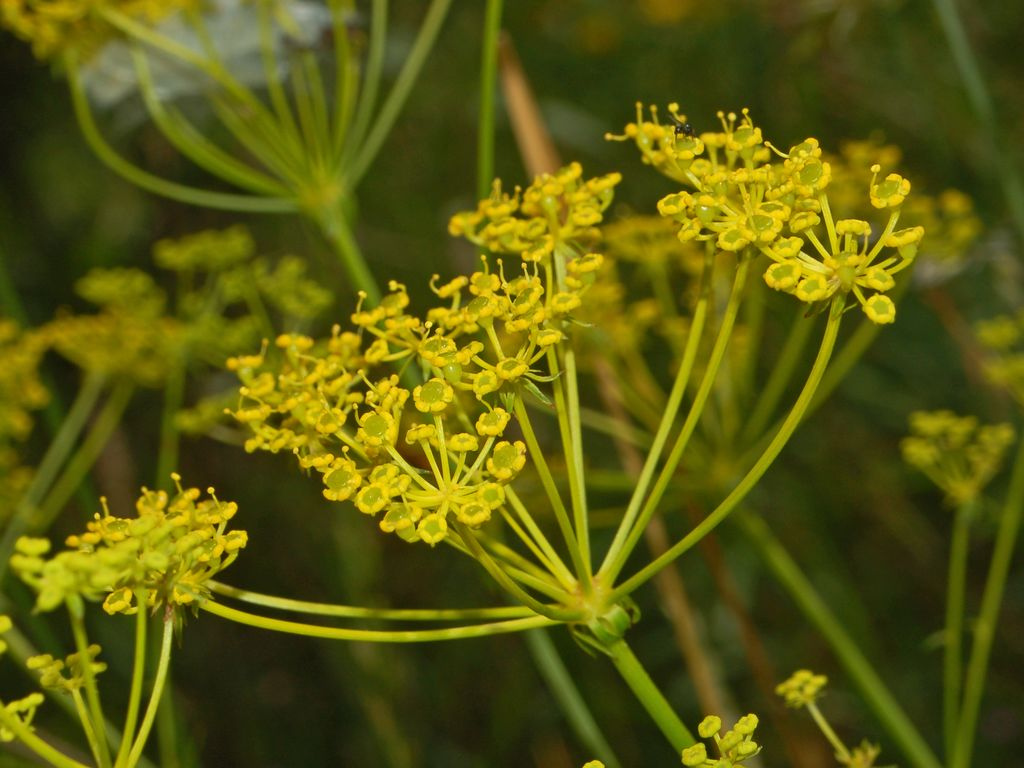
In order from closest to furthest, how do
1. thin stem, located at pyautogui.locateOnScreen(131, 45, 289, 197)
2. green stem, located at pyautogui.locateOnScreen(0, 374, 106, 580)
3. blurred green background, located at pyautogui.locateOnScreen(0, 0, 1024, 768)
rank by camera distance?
thin stem, located at pyautogui.locateOnScreen(131, 45, 289, 197) → green stem, located at pyautogui.locateOnScreen(0, 374, 106, 580) → blurred green background, located at pyautogui.locateOnScreen(0, 0, 1024, 768)

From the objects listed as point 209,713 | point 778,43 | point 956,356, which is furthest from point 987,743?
point 209,713

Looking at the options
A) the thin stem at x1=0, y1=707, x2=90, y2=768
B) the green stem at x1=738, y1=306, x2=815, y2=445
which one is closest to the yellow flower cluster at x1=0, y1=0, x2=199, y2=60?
the green stem at x1=738, y1=306, x2=815, y2=445

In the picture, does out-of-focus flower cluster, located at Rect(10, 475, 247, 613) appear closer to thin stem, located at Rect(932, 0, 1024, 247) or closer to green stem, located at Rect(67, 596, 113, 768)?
green stem, located at Rect(67, 596, 113, 768)

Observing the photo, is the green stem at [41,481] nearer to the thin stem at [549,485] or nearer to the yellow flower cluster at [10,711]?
the yellow flower cluster at [10,711]

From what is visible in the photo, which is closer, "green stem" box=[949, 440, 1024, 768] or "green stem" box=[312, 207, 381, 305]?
"green stem" box=[949, 440, 1024, 768]

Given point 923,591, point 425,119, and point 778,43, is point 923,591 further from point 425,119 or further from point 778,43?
point 425,119

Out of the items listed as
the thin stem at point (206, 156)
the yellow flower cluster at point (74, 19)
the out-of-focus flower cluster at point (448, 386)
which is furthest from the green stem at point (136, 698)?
the yellow flower cluster at point (74, 19)
